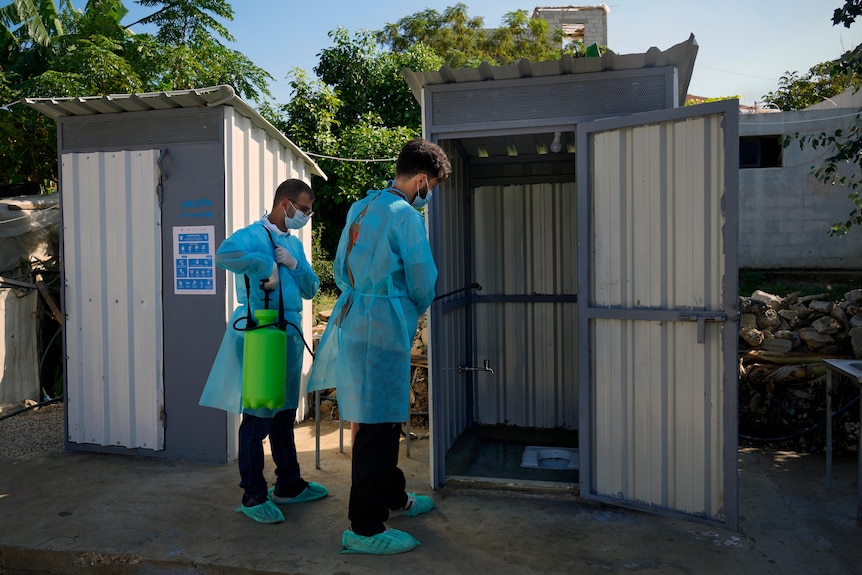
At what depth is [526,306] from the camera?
220 inches

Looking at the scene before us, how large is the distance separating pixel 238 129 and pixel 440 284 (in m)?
1.97

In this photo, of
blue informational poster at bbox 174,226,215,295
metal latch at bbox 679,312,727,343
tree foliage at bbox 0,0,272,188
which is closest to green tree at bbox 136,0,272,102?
tree foliage at bbox 0,0,272,188

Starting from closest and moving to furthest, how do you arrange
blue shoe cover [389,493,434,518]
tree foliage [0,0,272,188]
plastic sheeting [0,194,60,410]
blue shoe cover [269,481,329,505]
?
blue shoe cover [389,493,434,518] → blue shoe cover [269,481,329,505] → plastic sheeting [0,194,60,410] → tree foliage [0,0,272,188]

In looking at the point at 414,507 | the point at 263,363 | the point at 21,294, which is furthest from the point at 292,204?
the point at 21,294

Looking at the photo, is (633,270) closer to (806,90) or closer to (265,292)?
(265,292)

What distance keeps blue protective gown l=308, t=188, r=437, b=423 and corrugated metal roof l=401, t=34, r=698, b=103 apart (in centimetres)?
101

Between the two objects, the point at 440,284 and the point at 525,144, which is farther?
the point at 525,144

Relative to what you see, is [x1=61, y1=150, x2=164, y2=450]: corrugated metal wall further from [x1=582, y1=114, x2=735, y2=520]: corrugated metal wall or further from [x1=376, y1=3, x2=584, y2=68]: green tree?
[x1=376, y1=3, x2=584, y2=68]: green tree

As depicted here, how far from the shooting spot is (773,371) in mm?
5469

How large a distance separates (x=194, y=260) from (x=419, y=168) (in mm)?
2229

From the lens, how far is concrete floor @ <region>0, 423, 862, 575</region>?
3.14 metres

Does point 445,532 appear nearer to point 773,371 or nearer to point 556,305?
point 556,305

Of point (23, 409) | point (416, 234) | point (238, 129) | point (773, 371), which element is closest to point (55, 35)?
point (23, 409)

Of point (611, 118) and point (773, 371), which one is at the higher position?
point (611, 118)
